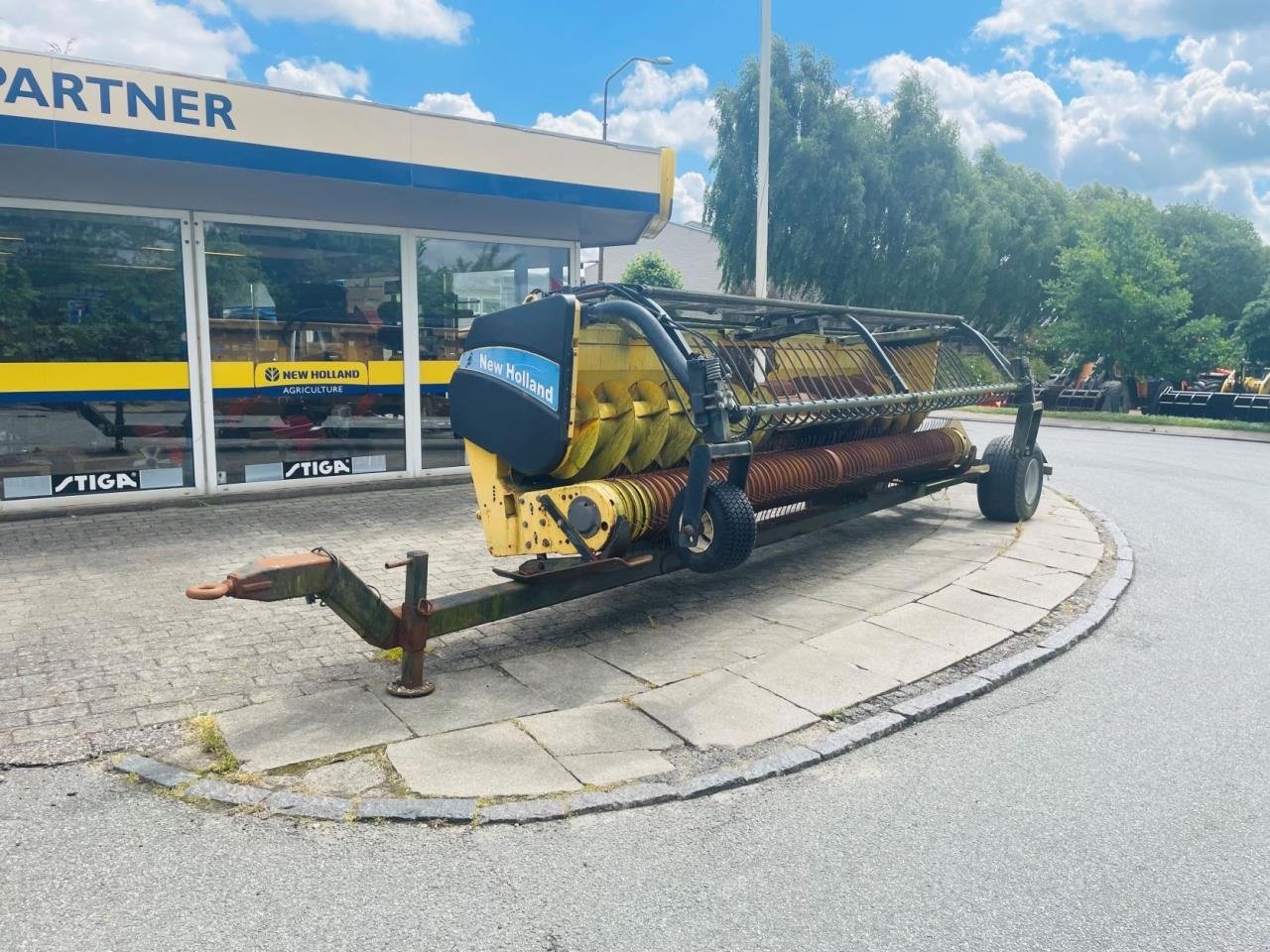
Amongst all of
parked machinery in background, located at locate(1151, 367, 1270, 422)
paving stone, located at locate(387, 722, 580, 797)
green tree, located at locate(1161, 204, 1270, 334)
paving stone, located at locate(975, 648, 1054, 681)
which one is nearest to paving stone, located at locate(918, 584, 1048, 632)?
paving stone, located at locate(975, 648, 1054, 681)

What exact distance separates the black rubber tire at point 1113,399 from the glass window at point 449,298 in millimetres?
19271

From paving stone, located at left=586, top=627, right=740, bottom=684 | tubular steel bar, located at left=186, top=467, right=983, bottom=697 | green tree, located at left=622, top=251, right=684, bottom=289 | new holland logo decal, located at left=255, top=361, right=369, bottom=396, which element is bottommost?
paving stone, located at left=586, top=627, right=740, bottom=684

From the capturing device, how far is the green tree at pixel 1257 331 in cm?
2508

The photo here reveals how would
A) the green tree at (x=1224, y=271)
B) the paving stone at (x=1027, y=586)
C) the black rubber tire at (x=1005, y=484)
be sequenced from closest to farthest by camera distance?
the paving stone at (x=1027, y=586) < the black rubber tire at (x=1005, y=484) < the green tree at (x=1224, y=271)

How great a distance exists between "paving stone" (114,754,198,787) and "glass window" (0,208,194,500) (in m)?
5.66

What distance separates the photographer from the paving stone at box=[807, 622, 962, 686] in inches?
204

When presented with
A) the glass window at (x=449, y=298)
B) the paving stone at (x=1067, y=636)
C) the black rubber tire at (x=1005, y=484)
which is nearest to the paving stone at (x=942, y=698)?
the paving stone at (x=1067, y=636)

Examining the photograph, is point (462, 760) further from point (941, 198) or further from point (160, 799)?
point (941, 198)

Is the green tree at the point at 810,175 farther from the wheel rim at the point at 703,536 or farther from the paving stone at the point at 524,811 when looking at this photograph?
the paving stone at the point at 524,811

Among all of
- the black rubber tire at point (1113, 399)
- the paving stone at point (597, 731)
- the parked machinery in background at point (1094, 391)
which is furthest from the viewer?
the parked machinery in background at point (1094, 391)

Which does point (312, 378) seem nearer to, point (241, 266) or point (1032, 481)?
point (241, 266)

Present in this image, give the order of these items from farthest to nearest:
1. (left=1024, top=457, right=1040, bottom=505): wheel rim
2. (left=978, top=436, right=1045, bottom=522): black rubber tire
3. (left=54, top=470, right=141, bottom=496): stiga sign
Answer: (left=1024, top=457, right=1040, bottom=505): wheel rim < (left=978, top=436, right=1045, bottom=522): black rubber tire < (left=54, top=470, right=141, bottom=496): stiga sign

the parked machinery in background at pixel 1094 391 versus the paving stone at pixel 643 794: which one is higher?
the parked machinery in background at pixel 1094 391

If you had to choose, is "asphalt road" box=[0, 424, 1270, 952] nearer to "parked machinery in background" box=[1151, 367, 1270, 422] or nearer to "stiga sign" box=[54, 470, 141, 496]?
"stiga sign" box=[54, 470, 141, 496]
